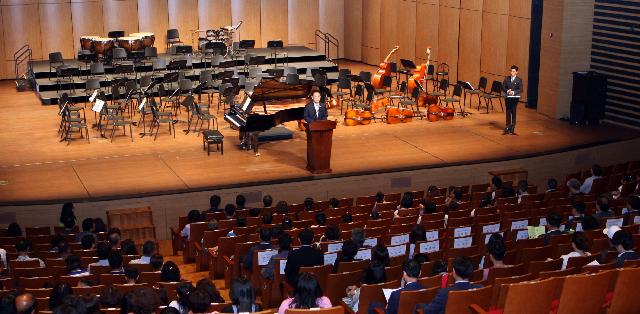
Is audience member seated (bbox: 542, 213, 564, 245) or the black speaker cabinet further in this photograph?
the black speaker cabinet

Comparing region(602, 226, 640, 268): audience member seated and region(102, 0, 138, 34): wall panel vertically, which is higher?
region(102, 0, 138, 34): wall panel

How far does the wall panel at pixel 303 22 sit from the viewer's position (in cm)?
2772

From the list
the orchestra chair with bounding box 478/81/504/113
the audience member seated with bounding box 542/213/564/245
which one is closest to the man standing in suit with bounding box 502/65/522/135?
the orchestra chair with bounding box 478/81/504/113

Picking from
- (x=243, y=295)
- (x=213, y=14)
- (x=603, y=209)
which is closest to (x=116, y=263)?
(x=243, y=295)

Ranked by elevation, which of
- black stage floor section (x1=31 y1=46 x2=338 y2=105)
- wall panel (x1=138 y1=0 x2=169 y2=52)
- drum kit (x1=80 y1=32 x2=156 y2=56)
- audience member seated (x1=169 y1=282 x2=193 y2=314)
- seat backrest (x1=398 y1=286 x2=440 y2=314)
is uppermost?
wall panel (x1=138 y1=0 x2=169 y2=52)

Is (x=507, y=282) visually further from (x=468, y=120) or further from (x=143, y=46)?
(x=143, y=46)

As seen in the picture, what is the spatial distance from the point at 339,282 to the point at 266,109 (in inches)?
340

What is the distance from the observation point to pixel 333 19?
93.0 ft

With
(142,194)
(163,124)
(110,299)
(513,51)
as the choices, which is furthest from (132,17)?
(110,299)

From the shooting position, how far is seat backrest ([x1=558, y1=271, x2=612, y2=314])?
24.7ft

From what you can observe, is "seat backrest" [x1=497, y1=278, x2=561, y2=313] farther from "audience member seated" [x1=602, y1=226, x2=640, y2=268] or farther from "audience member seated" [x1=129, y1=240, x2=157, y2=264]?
"audience member seated" [x1=129, y1=240, x2=157, y2=264]

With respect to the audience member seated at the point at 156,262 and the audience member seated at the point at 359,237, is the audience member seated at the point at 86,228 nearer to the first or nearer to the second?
the audience member seated at the point at 156,262

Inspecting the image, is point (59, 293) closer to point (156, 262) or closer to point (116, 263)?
point (116, 263)

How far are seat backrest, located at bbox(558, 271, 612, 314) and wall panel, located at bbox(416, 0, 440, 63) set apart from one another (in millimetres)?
17224
